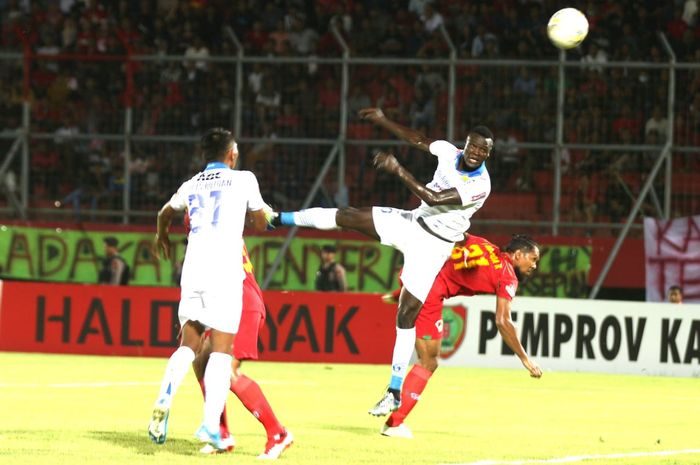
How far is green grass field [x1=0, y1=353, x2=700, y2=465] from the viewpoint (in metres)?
10.2

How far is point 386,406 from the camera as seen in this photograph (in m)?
11.7

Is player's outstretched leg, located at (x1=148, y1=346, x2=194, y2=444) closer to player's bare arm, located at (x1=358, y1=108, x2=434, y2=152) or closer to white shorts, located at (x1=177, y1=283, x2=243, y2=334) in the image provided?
white shorts, located at (x1=177, y1=283, x2=243, y2=334)

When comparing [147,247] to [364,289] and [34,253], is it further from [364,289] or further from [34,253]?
[364,289]

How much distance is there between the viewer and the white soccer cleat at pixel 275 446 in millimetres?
9711

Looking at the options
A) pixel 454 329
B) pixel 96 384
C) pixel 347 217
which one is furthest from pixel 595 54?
pixel 347 217

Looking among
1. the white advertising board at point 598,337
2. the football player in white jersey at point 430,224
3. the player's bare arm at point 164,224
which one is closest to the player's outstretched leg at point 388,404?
the football player in white jersey at point 430,224

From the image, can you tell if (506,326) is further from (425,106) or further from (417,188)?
(425,106)

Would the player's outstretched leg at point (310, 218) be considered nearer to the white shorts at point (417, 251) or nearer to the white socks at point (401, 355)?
the white shorts at point (417, 251)

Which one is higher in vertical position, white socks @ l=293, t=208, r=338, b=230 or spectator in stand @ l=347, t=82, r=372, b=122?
spectator in stand @ l=347, t=82, r=372, b=122

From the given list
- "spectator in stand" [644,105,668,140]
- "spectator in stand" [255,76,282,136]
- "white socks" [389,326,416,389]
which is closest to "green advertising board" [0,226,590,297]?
"spectator in stand" [255,76,282,136]

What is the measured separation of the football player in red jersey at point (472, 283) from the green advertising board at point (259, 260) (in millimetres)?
9427

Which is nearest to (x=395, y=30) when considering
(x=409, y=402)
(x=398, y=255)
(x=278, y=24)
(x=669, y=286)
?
(x=278, y=24)

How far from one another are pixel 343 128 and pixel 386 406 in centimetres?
1146

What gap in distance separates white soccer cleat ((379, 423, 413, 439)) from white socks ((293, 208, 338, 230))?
200cm
